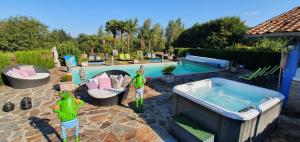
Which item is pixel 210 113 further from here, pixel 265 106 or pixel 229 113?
pixel 265 106

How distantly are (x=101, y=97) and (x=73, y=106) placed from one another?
2.32 m

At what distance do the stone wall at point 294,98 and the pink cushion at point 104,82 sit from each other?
7.23 metres

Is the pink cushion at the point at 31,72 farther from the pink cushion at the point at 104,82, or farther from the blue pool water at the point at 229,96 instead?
the blue pool water at the point at 229,96

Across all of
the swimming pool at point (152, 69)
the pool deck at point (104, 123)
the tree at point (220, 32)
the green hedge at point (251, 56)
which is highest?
the tree at point (220, 32)

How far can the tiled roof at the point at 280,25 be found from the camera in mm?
4979

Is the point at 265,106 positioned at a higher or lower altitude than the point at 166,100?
higher

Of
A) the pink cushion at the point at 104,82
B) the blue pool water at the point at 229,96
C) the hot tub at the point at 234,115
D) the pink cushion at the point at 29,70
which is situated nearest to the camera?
the hot tub at the point at 234,115

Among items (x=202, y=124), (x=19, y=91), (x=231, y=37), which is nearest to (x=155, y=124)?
(x=202, y=124)

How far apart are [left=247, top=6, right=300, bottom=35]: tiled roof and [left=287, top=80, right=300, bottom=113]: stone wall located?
2.14m

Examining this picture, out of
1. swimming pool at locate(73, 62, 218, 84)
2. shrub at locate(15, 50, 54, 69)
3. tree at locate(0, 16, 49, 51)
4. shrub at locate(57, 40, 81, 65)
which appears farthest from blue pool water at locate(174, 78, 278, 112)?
tree at locate(0, 16, 49, 51)

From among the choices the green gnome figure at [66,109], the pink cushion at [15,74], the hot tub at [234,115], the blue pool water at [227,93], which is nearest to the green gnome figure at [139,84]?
the hot tub at [234,115]

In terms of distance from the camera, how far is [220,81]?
711cm

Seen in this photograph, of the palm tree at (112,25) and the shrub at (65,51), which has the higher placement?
the palm tree at (112,25)

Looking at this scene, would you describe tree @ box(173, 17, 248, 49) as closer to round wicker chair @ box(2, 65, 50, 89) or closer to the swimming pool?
the swimming pool
